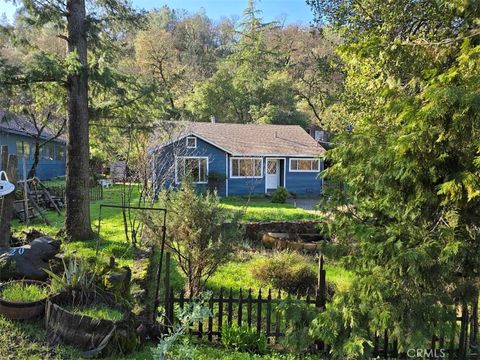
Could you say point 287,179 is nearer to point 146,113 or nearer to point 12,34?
point 146,113

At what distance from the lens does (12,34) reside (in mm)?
9219

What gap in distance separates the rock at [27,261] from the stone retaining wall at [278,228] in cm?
724

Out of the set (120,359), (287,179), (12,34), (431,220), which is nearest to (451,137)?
(431,220)

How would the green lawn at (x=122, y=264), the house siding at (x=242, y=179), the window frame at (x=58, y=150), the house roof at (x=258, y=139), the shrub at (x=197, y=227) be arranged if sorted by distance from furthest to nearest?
the window frame at (x=58, y=150), the house roof at (x=258, y=139), the house siding at (x=242, y=179), the shrub at (x=197, y=227), the green lawn at (x=122, y=264)

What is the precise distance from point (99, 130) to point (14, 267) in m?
6.63

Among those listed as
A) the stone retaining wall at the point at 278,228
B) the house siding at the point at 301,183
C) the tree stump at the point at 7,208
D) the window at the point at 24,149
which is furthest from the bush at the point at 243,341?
the window at the point at 24,149

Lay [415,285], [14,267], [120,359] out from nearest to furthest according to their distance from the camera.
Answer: [415,285]
[120,359]
[14,267]

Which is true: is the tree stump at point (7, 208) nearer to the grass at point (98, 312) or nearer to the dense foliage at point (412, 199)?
the grass at point (98, 312)

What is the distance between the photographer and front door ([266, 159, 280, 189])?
24.7 metres

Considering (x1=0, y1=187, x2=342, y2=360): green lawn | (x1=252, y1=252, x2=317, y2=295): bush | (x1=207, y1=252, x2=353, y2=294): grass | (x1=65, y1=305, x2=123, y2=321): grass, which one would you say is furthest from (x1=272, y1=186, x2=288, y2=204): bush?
(x1=65, y1=305, x2=123, y2=321): grass

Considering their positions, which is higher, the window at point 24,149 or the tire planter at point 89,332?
the window at point 24,149

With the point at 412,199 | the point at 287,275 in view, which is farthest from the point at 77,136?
the point at 412,199

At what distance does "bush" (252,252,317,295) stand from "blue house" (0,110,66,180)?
1539 centimetres

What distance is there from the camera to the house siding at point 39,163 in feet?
71.9
